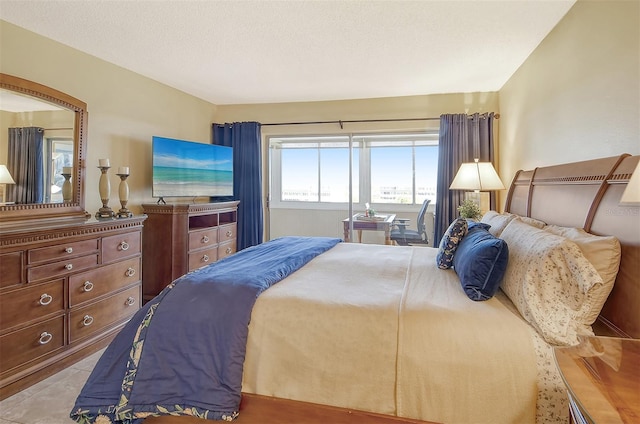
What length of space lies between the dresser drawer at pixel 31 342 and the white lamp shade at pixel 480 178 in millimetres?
3610

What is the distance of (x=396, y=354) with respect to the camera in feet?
4.30

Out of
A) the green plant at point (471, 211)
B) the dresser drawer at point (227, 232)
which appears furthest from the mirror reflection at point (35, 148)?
the green plant at point (471, 211)

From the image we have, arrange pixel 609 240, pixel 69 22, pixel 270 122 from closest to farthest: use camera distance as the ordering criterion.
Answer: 1. pixel 609 240
2. pixel 69 22
3. pixel 270 122

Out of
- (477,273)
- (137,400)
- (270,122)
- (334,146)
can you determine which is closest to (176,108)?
(270,122)

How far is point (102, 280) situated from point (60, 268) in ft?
1.21

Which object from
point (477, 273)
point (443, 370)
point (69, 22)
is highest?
point (69, 22)

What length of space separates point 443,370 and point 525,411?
309 mm

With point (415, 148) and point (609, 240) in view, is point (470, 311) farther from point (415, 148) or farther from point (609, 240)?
point (415, 148)

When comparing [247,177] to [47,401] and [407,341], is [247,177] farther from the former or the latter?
[407,341]

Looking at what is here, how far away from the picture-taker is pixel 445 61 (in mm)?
3088

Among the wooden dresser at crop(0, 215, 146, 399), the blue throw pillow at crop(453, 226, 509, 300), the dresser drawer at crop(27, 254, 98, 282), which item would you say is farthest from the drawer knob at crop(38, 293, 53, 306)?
the blue throw pillow at crop(453, 226, 509, 300)

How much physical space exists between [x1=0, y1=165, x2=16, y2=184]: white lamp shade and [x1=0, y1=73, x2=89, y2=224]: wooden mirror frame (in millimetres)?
176

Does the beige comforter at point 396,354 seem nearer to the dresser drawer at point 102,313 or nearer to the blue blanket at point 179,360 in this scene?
the blue blanket at point 179,360

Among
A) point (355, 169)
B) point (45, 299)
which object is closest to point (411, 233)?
point (355, 169)
